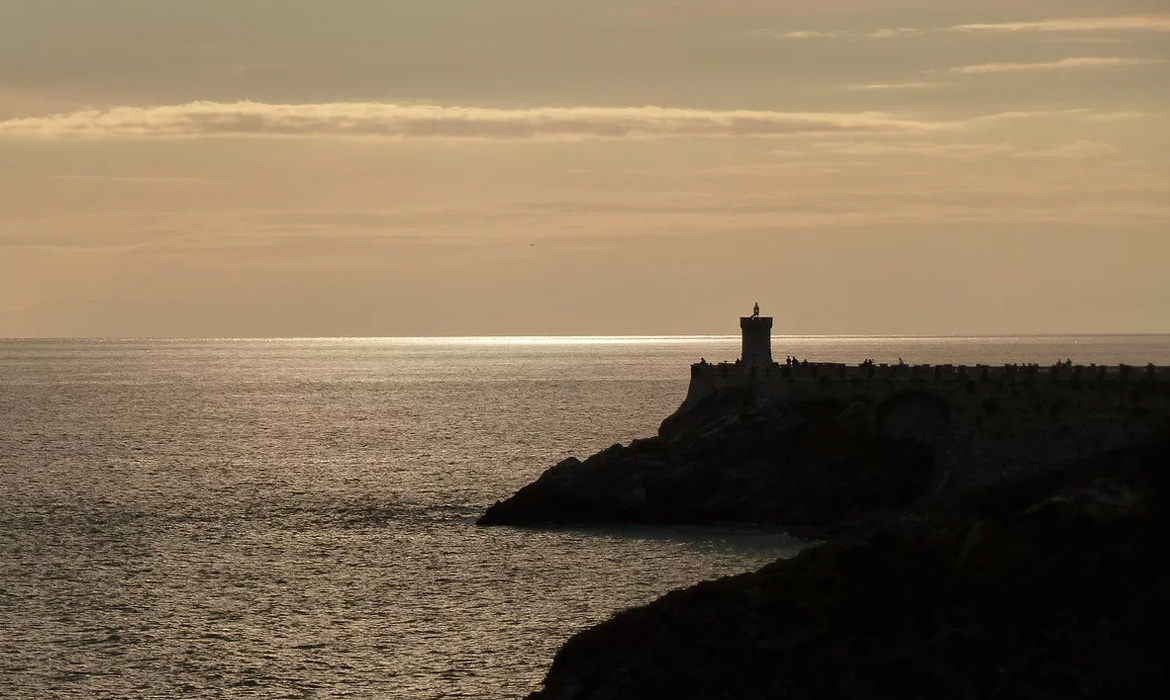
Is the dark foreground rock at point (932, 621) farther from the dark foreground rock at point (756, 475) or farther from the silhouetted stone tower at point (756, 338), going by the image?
the silhouetted stone tower at point (756, 338)

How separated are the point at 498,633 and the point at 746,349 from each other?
43.3 m

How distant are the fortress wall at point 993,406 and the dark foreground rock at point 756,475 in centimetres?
72

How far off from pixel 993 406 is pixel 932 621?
140ft

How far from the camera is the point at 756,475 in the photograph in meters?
78.2

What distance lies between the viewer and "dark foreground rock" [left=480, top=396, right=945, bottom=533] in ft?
252

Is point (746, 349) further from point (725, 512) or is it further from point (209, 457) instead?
point (209, 457)

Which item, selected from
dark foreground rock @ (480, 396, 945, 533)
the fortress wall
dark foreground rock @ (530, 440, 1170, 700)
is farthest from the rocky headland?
dark foreground rock @ (480, 396, 945, 533)

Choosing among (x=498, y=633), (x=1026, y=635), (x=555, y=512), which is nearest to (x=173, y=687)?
(x=498, y=633)

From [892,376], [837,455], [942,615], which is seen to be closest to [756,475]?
[837,455]

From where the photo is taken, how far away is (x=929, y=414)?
79.5m

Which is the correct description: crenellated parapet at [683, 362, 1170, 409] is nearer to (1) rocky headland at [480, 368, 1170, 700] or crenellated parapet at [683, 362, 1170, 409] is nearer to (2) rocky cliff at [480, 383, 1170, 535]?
(2) rocky cliff at [480, 383, 1170, 535]

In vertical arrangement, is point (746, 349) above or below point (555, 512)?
above

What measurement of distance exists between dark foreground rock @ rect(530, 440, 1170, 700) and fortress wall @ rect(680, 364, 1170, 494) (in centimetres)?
3498

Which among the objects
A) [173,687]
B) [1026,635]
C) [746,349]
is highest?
[746,349]
